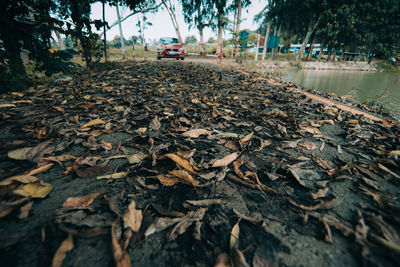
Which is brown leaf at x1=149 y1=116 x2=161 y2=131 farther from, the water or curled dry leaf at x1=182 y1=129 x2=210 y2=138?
the water

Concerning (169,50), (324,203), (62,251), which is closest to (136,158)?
(62,251)

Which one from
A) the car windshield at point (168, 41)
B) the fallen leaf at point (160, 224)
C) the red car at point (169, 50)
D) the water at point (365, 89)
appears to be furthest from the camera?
the car windshield at point (168, 41)

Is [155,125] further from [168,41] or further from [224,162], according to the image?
[168,41]

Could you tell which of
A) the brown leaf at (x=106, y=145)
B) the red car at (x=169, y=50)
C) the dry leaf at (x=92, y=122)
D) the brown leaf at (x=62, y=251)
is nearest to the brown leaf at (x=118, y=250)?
the brown leaf at (x=62, y=251)

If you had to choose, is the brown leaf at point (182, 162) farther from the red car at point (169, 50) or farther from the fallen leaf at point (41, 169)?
the red car at point (169, 50)

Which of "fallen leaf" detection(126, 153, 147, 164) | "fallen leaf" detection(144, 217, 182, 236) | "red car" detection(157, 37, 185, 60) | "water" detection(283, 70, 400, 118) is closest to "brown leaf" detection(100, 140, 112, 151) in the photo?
"fallen leaf" detection(126, 153, 147, 164)

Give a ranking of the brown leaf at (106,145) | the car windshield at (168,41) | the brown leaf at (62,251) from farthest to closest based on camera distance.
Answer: the car windshield at (168,41) → the brown leaf at (106,145) → the brown leaf at (62,251)

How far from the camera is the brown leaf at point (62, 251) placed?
53 cm

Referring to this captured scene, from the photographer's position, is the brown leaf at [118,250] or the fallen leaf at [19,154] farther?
the fallen leaf at [19,154]

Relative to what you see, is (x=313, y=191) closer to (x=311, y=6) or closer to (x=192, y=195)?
(x=192, y=195)

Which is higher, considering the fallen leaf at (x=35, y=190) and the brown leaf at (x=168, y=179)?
the fallen leaf at (x=35, y=190)

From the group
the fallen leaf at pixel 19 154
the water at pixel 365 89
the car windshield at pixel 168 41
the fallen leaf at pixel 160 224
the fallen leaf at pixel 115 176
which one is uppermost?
the car windshield at pixel 168 41

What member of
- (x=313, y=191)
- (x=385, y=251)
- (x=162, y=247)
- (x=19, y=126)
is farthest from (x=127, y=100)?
(x=385, y=251)

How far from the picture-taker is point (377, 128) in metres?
1.74
